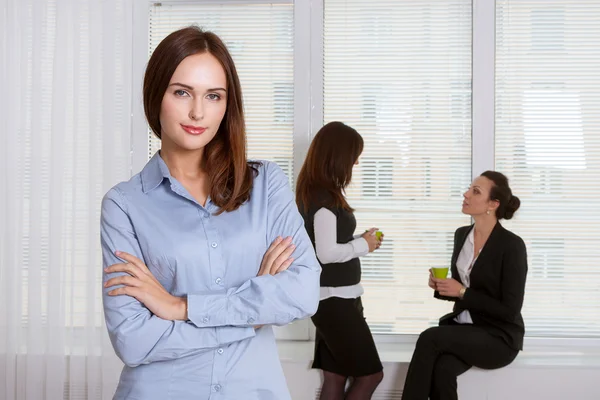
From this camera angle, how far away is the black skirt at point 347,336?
3.28m

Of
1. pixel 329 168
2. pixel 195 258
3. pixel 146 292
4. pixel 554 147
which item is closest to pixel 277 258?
pixel 195 258

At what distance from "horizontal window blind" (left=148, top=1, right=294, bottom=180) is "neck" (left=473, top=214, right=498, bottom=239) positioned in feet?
3.43

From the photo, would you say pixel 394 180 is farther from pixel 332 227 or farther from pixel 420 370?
pixel 420 370

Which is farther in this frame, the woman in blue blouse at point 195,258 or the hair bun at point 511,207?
the hair bun at point 511,207

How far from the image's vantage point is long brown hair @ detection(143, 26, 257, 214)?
5.05ft

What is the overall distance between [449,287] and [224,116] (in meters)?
2.12

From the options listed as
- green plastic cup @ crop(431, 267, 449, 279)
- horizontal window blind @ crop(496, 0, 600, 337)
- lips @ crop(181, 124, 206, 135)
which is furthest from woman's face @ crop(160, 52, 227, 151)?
horizontal window blind @ crop(496, 0, 600, 337)

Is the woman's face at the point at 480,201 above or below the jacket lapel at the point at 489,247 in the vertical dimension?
above

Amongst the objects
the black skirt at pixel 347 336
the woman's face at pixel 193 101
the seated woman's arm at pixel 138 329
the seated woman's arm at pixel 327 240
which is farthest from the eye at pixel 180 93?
the black skirt at pixel 347 336

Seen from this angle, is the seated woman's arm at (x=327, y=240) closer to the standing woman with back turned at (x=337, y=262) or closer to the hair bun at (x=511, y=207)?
the standing woman with back turned at (x=337, y=262)

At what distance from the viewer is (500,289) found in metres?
3.34

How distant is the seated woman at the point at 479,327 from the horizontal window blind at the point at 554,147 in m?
0.55

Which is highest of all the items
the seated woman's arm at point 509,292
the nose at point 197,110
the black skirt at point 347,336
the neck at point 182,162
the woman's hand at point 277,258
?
the nose at point 197,110

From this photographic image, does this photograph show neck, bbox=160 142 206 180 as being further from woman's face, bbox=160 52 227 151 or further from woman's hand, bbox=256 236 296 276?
woman's hand, bbox=256 236 296 276
